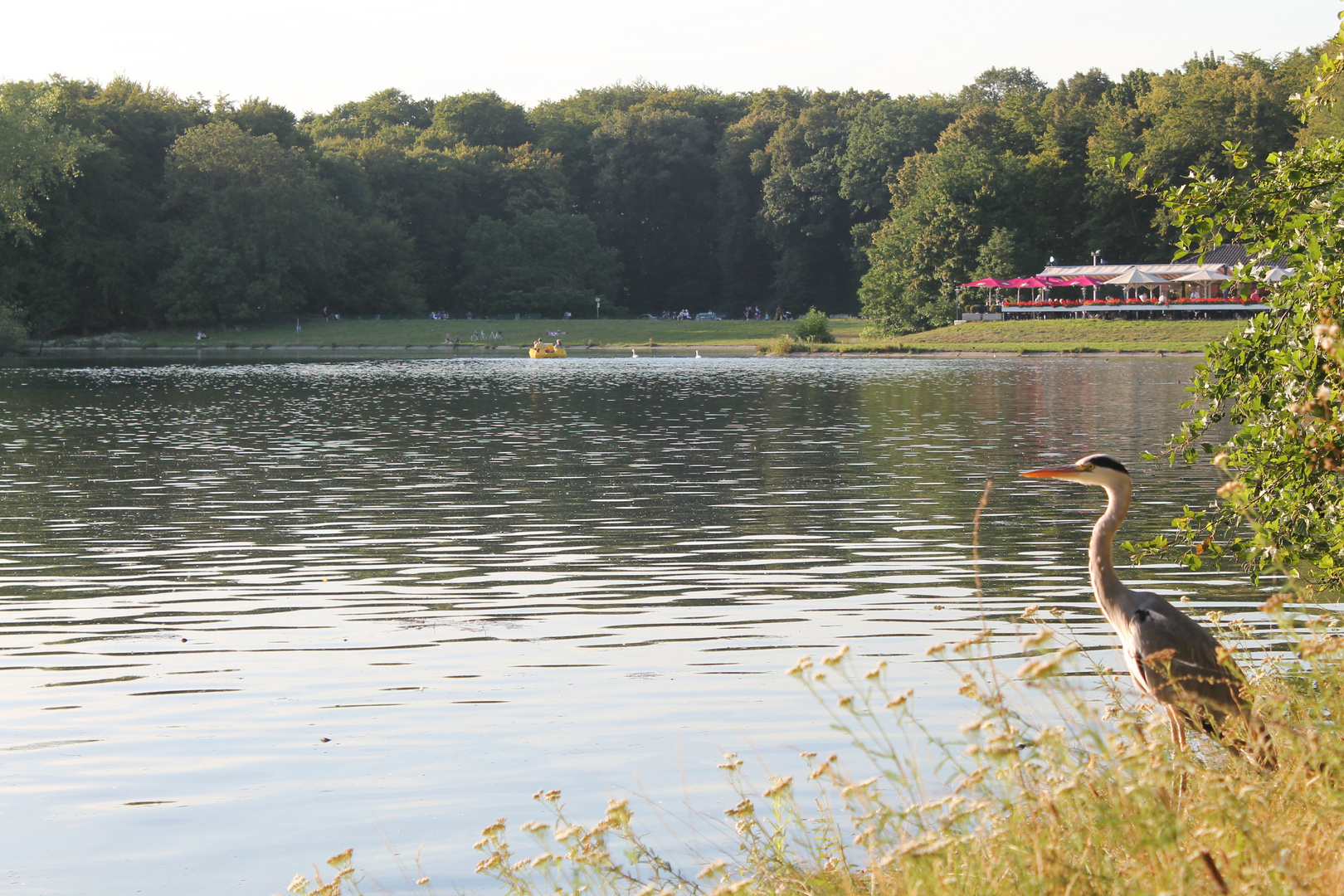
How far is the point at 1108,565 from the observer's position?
739 cm

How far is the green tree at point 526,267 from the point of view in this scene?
388 ft

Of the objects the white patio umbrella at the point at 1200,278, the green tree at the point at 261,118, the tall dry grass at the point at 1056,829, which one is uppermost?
the green tree at the point at 261,118

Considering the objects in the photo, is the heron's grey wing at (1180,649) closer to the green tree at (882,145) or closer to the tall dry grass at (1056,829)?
the tall dry grass at (1056,829)

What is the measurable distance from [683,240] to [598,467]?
364ft

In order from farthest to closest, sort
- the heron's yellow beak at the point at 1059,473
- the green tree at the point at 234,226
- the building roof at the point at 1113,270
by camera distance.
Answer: the green tree at the point at 234,226
the building roof at the point at 1113,270
the heron's yellow beak at the point at 1059,473

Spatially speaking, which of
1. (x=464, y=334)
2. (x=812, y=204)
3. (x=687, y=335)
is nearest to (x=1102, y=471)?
(x=687, y=335)

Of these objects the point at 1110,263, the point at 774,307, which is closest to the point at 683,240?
the point at 774,307

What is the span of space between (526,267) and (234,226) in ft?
85.2

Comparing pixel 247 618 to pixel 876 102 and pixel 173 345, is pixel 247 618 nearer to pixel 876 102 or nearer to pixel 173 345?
pixel 173 345

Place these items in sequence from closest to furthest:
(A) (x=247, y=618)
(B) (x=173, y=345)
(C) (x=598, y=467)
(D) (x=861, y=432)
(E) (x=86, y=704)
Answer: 1. (E) (x=86, y=704)
2. (A) (x=247, y=618)
3. (C) (x=598, y=467)
4. (D) (x=861, y=432)
5. (B) (x=173, y=345)

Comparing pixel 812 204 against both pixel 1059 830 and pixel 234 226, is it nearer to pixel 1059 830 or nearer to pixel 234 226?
pixel 234 226

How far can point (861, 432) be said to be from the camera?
3441 cm

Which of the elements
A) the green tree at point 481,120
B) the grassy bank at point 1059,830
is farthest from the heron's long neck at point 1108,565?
the green tree at point 481,120

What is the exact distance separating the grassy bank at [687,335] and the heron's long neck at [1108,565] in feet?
241
